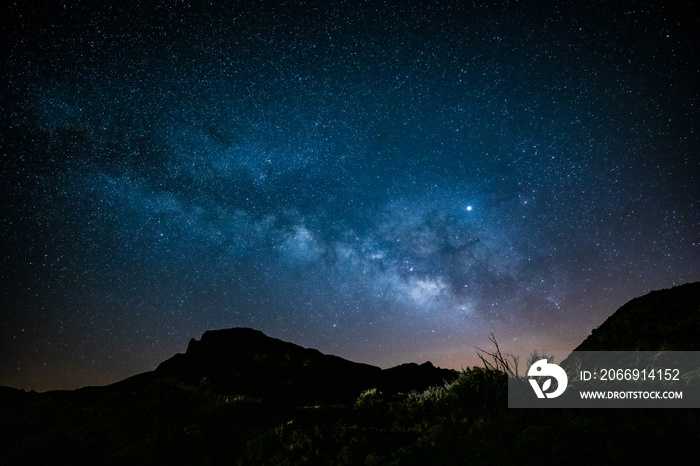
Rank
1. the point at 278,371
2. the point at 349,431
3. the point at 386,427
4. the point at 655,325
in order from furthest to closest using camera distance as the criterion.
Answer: the point at 278,371
the point at 386,427
the point at 655,325
the point at 349,431

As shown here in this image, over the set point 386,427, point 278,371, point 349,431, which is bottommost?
point 278,371

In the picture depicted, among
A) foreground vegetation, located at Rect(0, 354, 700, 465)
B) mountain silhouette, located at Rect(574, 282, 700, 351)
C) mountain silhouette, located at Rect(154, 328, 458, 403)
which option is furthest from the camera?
mountain silhouette, located at Rect(154, 328, 458, 403)

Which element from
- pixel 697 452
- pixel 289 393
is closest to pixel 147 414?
pixel 289 393

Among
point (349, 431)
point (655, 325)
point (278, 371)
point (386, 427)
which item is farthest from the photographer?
point (278, 371)

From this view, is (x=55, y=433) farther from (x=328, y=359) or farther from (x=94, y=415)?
(x=328, y=359)

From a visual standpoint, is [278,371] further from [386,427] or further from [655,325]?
[655,325]

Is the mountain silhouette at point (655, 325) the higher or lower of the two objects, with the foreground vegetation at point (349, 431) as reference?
higher

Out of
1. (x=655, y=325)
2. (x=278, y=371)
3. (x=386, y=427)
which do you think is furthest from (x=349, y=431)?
(x=278, y=371)

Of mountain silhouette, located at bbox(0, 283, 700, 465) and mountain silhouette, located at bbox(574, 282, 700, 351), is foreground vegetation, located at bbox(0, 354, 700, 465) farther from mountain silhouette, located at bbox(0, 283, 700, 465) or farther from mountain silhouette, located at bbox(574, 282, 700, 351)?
mountain silhouette, located at bbox(574, 282, 700, 351)

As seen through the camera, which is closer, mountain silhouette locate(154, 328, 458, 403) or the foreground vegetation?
the foreground vegetation

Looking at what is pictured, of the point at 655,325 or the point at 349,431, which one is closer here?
the point at 349,431

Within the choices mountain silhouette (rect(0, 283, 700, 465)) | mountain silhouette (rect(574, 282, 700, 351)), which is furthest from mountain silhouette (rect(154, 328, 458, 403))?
mountain silhouette (rect(574, 282, 700, 351))

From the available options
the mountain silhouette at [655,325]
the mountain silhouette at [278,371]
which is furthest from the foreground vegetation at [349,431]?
the mountain silhouette at [278,371]

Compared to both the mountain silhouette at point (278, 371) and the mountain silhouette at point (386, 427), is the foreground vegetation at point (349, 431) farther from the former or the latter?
the mountain silhouette at point (278, 371)
